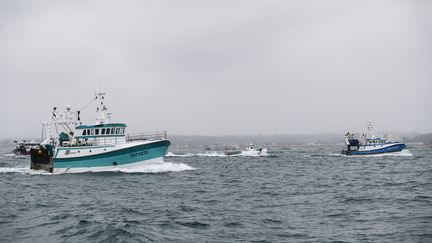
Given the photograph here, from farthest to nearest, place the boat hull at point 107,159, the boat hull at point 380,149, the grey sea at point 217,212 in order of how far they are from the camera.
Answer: the boat hull at point 380,149 < the boat hull at point 107,159 < the grey sea at point 217,212

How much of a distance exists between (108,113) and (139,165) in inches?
316

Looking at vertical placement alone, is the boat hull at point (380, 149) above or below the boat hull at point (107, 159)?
below

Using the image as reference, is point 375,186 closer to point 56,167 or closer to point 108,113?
point 108,113

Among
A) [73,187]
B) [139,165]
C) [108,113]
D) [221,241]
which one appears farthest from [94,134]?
[221,241]

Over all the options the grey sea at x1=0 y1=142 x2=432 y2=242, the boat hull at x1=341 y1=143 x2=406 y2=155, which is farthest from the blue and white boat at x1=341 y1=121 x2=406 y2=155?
the grey sea at x1=0 y1=142 x2=432 y2=242

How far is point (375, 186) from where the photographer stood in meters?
34.7

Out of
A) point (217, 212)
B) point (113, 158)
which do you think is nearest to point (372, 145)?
point (113, 158)

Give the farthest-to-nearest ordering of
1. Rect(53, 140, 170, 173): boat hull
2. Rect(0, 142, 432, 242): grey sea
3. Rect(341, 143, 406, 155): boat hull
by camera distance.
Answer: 1. Rect(341, 143, 406, 155): boat hull
2. Rect(53, 140, 170, 173): boat hull
3. Rect(0, 142, 432, 242): grey sea

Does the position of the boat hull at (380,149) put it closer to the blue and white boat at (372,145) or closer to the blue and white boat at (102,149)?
the blue and white boat at (372,145)

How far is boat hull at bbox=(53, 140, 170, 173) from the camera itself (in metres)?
48.1

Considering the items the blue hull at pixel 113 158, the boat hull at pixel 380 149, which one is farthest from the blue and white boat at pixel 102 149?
the boat hull at pixel 380 149

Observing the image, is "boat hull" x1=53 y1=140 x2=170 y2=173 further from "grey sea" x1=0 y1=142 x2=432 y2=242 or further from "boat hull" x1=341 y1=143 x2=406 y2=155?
"boat hull" x1=341 y1=143 x2=406 y2=155

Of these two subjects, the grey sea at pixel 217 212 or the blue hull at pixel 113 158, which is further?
the blue hull at pixel 113 158

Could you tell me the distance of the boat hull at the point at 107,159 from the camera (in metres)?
48.1
